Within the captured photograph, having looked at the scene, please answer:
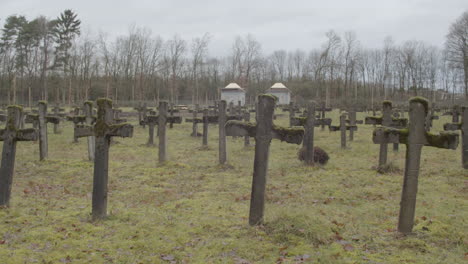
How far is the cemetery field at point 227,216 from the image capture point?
4941mm

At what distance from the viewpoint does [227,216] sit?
663 centimetres

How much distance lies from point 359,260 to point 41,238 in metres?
4.43

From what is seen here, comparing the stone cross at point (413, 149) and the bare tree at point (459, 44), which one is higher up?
the bare tree at point (459, 44)

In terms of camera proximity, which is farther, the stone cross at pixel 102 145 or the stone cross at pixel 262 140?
the stone cross at pixel 102 145

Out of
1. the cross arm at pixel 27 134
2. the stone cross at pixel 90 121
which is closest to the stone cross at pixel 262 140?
the cross arm at pixel 27 134

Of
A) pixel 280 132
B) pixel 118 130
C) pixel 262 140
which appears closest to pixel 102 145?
pixel 118 130

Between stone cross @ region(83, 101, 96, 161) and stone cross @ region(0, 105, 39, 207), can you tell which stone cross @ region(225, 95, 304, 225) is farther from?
stone cross @ region(83, 101, 96, 161)

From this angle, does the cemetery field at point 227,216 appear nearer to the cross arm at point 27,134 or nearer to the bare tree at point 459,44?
the cross arm at point 27,134

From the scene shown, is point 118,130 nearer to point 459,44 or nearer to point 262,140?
point 262,140

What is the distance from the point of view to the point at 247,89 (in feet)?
255

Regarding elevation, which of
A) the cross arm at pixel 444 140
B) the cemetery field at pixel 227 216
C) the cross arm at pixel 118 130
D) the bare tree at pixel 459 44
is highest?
the bare tree at pixel 459 44

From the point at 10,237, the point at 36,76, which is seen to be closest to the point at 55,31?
the point at 36,76

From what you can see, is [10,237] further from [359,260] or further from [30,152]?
[30,152]

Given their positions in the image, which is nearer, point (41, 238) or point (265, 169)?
point (41, 238)
